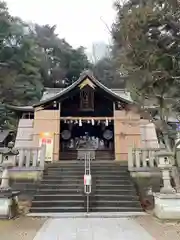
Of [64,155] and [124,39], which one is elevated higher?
[124,39]

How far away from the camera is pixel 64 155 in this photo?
15266mm

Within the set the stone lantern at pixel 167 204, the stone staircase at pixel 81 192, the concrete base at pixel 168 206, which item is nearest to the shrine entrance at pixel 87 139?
the stone staircase at pixel 81 192

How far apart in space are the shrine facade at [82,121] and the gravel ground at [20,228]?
6.43 meters

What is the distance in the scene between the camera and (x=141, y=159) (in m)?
9.95

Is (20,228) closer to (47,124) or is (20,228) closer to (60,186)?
(60,186)

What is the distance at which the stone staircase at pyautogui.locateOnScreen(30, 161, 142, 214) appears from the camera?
7.89 m

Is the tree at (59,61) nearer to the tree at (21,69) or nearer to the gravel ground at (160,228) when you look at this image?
the tree at (21,69)

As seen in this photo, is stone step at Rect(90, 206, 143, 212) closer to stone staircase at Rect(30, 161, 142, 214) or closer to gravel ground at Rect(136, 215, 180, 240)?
stone staircase at Rect(30, 161, 142, 214)

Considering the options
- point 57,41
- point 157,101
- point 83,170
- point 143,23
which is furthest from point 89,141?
point 57,41

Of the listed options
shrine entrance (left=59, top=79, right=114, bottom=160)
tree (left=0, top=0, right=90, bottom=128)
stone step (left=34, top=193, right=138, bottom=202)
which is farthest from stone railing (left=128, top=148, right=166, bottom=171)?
tree (left=0, top=0, right=90, bottom=128)

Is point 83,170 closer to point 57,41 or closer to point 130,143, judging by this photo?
point 130,143

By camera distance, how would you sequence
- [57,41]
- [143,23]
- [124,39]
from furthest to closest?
[57,41] → [124,39] → [143,23]

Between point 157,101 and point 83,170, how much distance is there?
164 inches

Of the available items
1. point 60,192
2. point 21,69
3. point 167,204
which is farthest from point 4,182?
point 21,69
